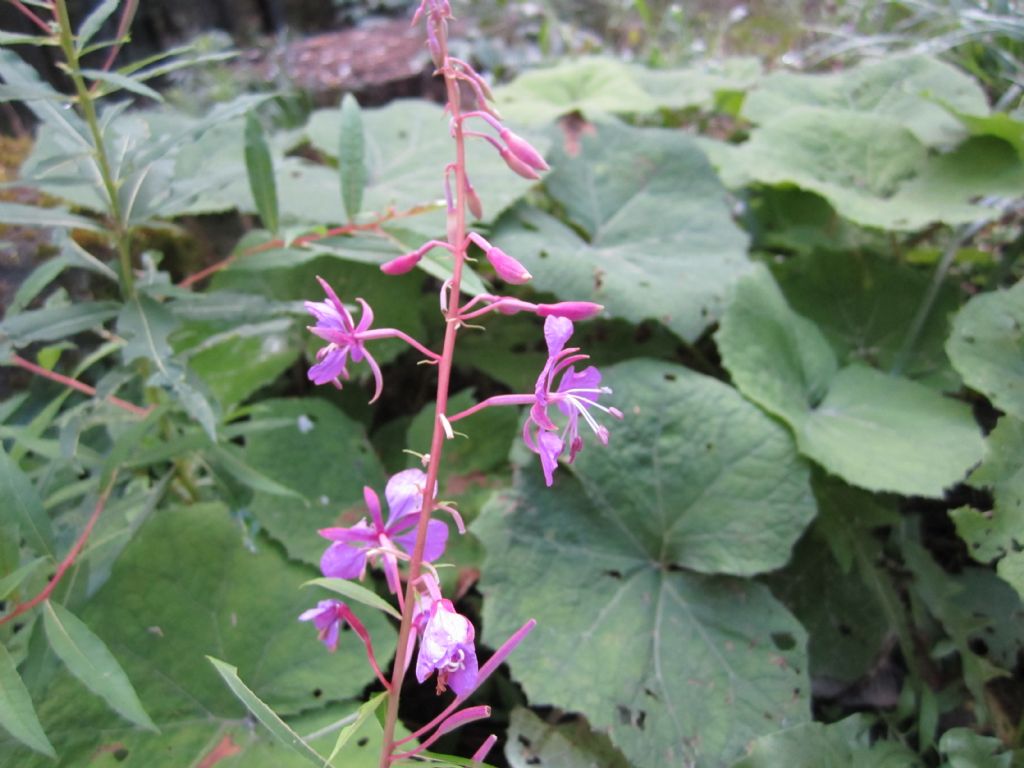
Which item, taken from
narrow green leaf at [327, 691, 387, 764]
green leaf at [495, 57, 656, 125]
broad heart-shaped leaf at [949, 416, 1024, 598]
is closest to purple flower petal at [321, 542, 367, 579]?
narrow green leaf at [327, 691, 387, 764]

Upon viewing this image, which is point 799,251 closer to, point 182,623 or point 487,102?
point 487,102

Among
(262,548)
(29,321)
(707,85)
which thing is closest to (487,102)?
(29,321)

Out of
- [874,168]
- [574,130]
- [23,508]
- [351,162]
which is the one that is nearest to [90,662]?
[23,508]

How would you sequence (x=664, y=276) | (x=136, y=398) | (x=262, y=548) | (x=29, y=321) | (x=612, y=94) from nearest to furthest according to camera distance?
1. (x=29, y=321)
2. (x=262, y=548)
3. (x=136, y=398)
4. (x=664, y=276)
5. (x=612, y=94)

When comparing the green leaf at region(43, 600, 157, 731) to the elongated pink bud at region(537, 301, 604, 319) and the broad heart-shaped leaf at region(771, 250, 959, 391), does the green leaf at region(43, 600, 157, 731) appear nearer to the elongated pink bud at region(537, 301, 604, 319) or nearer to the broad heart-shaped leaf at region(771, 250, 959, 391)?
the elongated pink bud at region(537, 301, 604, 319)

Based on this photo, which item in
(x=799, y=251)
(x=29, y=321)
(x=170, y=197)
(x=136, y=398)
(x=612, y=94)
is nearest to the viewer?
(x=29, y=321)

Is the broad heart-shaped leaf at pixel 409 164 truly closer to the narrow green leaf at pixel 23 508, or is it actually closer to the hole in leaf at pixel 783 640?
the narrow green leaf at pixel 23 508
